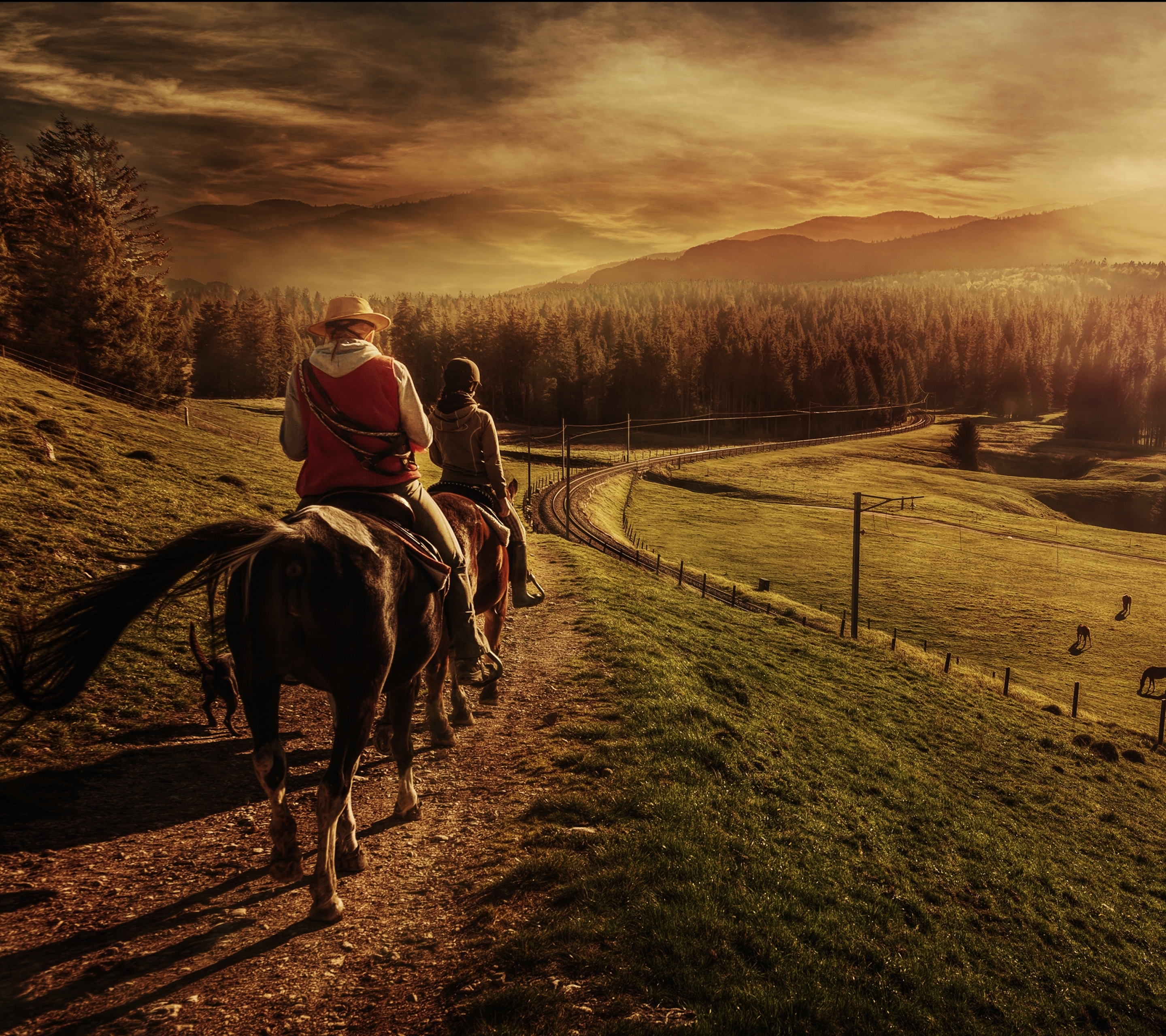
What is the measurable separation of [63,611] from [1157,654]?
55.0m

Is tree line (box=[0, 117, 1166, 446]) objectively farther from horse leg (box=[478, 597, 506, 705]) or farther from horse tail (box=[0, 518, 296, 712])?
horse tail (box=[0, 518, 296, 712])

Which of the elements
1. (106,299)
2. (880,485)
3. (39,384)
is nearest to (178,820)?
(39,384)

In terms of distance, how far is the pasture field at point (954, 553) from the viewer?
133ft

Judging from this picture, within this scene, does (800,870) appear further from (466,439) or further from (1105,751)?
(1105,751)

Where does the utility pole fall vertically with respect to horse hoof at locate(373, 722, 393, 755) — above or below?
below

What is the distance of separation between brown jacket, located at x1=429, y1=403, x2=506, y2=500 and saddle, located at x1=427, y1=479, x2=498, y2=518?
0.17 feet

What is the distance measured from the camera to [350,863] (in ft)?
19.5

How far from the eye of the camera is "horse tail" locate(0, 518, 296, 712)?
4.96 meters

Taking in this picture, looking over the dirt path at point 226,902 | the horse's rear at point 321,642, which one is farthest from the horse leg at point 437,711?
the horse's rear at point 321,642

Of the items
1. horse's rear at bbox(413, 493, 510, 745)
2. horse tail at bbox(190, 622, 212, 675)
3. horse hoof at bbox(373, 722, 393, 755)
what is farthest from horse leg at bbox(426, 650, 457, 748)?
horse tail at bbox(190, 622, 212, 675)

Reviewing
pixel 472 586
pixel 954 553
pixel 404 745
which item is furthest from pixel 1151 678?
pixel 404 745

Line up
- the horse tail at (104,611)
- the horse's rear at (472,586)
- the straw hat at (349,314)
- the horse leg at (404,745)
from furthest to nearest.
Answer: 1. the horse's rear at (472,586)
2. the horse leg at (404,745)
3. the straw hat at (349,314)
4. the horse tail at (104,611)

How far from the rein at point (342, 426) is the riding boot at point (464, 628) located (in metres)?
1.42

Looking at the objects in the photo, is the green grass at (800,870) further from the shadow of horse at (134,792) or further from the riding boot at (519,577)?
the shadow of horse at (134,792)
